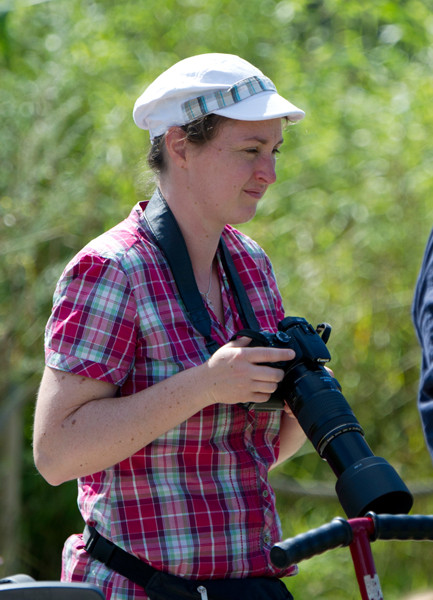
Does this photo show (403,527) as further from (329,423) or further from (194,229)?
(194,229)

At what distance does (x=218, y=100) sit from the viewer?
1640 mm

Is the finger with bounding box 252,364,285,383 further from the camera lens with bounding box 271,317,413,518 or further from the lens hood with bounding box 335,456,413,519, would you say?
the lens hood with bounding box 335,456,413,519

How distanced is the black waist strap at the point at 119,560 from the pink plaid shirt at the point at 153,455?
0.04 feet

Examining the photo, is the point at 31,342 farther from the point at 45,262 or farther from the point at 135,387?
the point at 135,387

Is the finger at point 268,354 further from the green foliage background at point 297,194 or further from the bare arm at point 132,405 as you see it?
the green foliage background at point 297,194

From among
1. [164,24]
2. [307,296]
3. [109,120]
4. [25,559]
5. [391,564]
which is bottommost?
[391,564]

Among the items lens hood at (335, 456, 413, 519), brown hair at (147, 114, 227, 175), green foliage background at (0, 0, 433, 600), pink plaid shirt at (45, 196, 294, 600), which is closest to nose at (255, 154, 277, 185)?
brown hair at (147, 114, 227, 175)

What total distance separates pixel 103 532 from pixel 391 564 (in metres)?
2.49

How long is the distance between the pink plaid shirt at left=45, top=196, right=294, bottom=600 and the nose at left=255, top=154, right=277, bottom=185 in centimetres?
24

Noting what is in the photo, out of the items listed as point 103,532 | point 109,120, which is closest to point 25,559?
point 109,120

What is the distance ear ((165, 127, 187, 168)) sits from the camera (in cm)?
169

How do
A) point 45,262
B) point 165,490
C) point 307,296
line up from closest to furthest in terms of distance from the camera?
point 165,490, point 307,296, point 45,262

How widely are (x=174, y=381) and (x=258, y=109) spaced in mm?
530

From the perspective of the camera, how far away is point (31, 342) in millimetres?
3953
